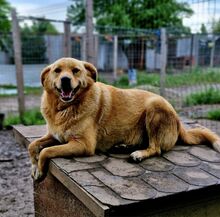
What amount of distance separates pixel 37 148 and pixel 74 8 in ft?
49.9

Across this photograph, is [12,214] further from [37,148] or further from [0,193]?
[37,148]

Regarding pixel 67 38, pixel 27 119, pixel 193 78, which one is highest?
pixel 67 38

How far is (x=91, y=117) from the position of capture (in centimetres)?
227

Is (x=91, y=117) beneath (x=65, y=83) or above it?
beneath

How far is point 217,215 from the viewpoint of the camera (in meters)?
2.17

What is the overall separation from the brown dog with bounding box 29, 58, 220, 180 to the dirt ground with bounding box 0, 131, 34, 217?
1.02 metres

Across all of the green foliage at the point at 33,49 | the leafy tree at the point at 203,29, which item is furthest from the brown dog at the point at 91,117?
the green foliage at the point at 33,49

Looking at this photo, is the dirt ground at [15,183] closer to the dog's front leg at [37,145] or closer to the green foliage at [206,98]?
the dog's front leg at [37,145]

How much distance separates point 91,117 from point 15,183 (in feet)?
6.13

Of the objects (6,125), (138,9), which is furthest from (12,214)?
(138,9)

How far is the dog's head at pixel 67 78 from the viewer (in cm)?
210

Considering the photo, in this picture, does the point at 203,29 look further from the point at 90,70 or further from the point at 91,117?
the point at 91,117

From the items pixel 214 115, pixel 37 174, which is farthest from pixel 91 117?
pixel 214 115

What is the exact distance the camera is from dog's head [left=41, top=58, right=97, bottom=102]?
2096 millimetres
